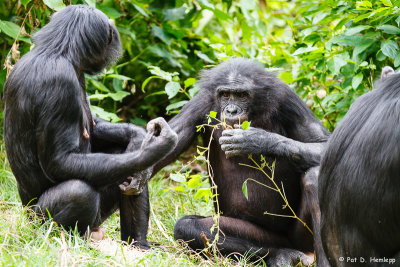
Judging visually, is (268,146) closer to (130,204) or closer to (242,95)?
(242,95)

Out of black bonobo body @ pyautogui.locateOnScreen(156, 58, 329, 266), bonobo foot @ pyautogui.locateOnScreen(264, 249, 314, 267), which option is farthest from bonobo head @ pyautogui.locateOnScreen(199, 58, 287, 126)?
bonobo foot @ pyautogui.locateOnScreen(264, 249, 314, 267)

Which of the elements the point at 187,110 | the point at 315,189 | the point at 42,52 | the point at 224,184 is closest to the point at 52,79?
the point at 42,52

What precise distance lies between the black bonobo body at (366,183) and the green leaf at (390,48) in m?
1.98

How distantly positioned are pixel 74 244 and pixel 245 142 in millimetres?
1841

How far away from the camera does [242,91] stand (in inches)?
247

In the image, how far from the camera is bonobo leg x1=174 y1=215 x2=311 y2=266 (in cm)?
602

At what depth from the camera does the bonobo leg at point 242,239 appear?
19.7ft

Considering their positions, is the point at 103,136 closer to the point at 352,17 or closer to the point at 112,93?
the point at 112,93

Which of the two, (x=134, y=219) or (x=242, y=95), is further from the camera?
(x=242, y=95)

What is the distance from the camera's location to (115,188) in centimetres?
598

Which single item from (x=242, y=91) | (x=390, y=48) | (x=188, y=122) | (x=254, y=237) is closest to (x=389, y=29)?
(x=390, y=48)

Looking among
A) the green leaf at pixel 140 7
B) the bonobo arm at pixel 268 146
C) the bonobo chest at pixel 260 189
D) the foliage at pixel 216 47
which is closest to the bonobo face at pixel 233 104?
the bonobo arm at pixel 268 146

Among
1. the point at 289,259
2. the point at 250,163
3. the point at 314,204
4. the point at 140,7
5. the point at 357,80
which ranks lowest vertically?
the point at 289,259

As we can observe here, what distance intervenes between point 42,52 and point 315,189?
284 centimetres
